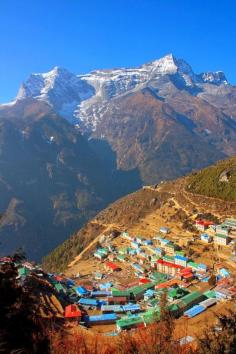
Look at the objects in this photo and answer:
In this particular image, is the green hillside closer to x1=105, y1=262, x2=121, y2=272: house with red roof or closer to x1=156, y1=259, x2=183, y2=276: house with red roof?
x1=156, y1=259, x2=183, y2=276: house with red roof

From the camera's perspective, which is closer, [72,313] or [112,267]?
[72,313]

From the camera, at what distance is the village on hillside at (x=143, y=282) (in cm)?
4028

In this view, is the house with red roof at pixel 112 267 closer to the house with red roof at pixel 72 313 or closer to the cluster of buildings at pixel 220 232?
the cluster of buildings at pixel 220 232

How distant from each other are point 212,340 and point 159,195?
75.1 meters

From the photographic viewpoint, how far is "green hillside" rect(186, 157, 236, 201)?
7281 cm

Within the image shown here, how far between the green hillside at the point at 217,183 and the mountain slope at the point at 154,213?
27 centimetres

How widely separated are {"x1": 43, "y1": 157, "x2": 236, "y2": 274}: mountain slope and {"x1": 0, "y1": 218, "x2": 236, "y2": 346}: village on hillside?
3.10 metres

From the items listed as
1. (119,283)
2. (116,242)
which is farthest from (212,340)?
(116,242)

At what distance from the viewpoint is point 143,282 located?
177 ft

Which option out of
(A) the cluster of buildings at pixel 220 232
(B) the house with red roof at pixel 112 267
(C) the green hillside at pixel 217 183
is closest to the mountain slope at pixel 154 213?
(C) the green hillside at pixel 217 183

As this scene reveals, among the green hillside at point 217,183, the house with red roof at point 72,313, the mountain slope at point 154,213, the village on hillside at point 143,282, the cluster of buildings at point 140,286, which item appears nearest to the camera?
the house with red roof at point 72,313

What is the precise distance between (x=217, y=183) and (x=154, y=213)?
553 inches

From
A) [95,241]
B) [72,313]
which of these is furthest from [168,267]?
[95,241]

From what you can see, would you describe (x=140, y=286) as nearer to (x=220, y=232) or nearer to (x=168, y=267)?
(x=168, y=267)
